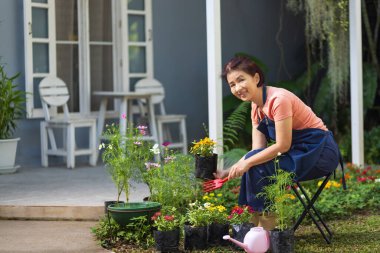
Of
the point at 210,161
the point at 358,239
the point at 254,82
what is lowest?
the point at 358,239

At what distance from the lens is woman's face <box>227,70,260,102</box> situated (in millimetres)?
4582

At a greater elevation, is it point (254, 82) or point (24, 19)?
point (24, 19)

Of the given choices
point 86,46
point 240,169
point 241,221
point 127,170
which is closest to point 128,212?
point 127,170

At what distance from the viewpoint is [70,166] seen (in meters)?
7.89

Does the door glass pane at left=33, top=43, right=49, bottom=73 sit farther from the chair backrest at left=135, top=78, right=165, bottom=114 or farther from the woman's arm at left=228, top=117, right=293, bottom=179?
the woman's arm at left=228, top=117, right=293, bottom=179

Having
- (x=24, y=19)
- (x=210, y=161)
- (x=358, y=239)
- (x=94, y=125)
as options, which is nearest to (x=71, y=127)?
(x=94, y=125)

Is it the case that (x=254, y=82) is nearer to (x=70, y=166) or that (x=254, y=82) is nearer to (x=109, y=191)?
(x=109, y=191)

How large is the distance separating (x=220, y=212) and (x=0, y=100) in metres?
3.38

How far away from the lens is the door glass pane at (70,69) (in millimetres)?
8406

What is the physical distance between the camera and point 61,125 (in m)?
7.83

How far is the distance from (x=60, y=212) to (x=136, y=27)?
3600mm

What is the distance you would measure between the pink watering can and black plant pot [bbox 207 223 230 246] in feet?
1.06

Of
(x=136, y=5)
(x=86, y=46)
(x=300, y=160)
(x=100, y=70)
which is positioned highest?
(x=136, y=5)

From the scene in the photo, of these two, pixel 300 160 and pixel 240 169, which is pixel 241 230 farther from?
pixel 300 160
